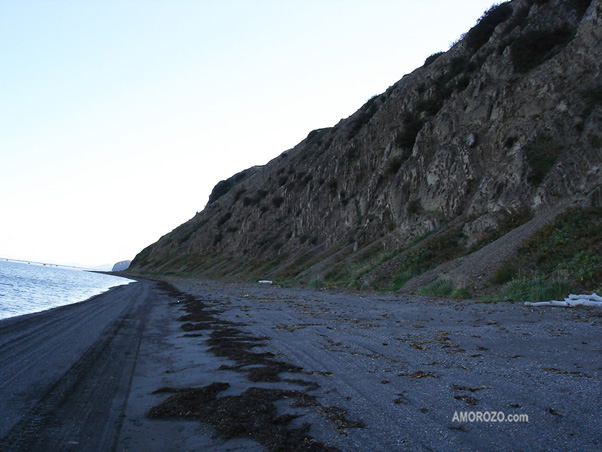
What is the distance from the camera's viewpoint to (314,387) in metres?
5.01

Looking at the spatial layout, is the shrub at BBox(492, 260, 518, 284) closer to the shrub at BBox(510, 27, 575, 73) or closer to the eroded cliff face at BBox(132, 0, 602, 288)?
the eroded cliff face at BBox(132, 0, 602, 288)

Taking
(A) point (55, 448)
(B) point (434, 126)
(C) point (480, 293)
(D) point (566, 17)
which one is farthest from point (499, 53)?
(A) point (55, 448)

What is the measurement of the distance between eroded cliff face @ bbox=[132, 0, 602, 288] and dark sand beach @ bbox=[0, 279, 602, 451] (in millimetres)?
12855

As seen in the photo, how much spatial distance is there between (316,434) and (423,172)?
1105 inches

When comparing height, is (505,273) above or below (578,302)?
above

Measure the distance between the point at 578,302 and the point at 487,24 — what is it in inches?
1246

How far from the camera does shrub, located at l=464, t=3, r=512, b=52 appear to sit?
111 ft

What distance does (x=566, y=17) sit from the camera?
88.4 ft

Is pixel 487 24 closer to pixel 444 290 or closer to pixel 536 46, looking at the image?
pixel 536 46

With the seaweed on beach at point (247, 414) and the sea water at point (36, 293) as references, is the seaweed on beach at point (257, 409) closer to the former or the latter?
the seaweed on beach at point (247, 414)

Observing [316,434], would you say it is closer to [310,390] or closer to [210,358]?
[310,390]

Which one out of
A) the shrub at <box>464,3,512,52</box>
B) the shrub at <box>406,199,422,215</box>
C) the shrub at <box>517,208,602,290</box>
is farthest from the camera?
the shrub at <box>464,3,512,52</box>

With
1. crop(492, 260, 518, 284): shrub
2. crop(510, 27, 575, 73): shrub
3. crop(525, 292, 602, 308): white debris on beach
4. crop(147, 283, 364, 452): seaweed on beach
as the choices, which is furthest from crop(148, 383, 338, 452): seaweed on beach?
crop(510, 27, 575, 73): shrub

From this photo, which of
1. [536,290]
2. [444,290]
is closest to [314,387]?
[536,290]
